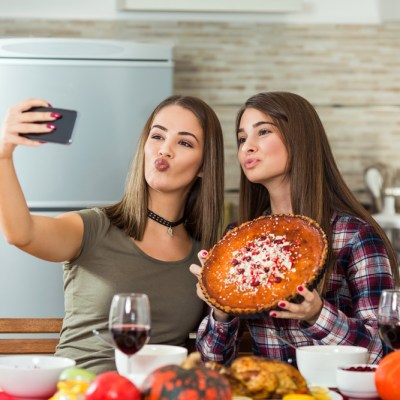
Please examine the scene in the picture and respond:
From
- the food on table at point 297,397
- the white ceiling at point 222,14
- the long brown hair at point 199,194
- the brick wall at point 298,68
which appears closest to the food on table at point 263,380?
the food on table at point 297,397

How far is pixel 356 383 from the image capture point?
60.0 inches

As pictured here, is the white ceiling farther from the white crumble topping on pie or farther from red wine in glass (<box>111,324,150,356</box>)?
red wine in glass (<box>111,324,150,356</box>)

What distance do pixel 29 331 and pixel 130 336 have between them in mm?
1023

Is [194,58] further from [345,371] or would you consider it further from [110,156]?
[345,371]

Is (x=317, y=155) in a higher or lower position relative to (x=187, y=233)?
higher

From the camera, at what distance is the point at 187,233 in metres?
2.47

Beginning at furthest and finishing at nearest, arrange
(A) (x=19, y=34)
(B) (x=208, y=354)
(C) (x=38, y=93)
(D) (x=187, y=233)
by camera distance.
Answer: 1. (A) (x=19, y=34)
2. (C) (x=38, y=93)
3. (D) (x=187, y=233)
4. (B) (x=208, y=354)

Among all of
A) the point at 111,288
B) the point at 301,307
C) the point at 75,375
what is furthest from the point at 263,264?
the point at 75,375

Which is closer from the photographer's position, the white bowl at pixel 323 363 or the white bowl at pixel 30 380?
the white bowl at pixel 30 380

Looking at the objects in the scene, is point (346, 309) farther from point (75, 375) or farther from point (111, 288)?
point (75, 375)

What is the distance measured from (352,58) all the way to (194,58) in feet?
2.95

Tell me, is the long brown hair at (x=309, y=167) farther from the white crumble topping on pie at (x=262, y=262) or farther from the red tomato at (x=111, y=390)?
the red tomato at (x=111, y=390)

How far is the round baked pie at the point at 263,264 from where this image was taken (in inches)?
74.6

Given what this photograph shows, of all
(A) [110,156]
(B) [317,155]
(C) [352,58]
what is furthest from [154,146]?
(C) [352,58]
